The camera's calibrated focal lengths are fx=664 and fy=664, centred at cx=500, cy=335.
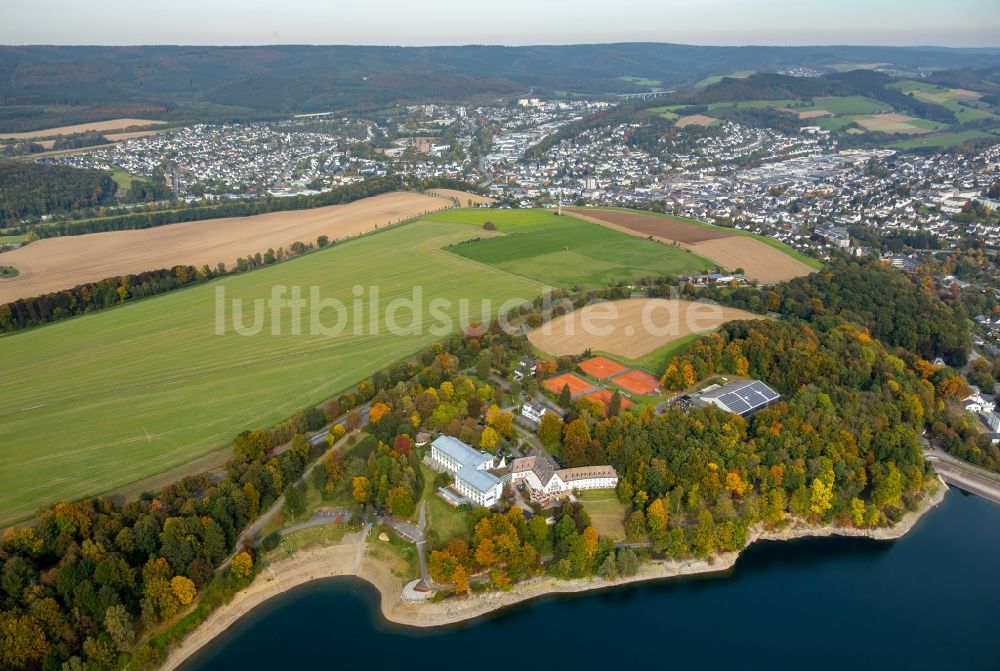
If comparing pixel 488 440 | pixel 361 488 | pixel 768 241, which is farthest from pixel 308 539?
pixel 768 241

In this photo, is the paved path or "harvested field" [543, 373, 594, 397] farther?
"harvested field" [543, 373, 594, 397]

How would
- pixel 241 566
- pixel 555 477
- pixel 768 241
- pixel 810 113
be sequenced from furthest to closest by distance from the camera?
pixel 810 113 < pixel 768 241 < pixel 555 477 < pixel 241 566

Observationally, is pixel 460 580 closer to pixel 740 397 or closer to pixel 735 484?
pixel 735 484

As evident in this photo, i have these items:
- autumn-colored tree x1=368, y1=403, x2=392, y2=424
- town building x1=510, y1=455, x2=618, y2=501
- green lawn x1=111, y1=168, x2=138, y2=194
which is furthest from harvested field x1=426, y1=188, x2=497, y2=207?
town building x1=510, y1=455, x2=618, y2=501

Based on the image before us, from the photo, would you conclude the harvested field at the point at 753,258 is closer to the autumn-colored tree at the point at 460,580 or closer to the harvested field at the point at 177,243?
the harvested field at the point at 177,243

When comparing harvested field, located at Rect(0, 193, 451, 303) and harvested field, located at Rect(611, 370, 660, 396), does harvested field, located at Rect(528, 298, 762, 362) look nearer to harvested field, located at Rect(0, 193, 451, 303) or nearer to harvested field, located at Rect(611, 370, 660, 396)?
harvested field, located at Rect(611, 370, 660, 396)
